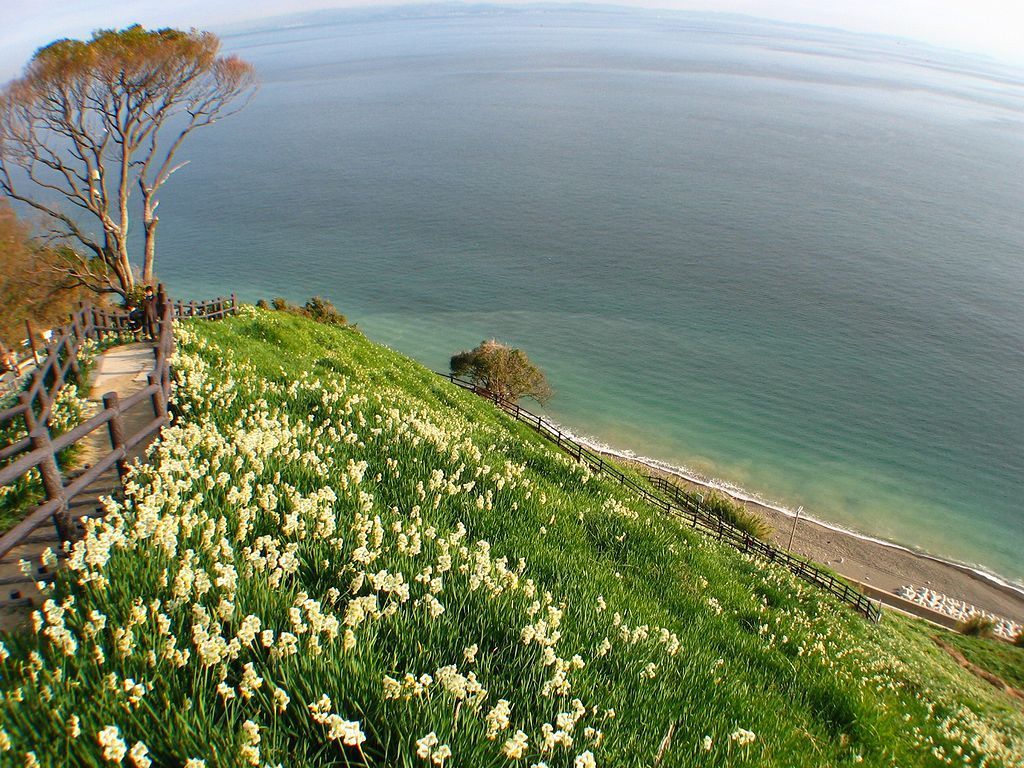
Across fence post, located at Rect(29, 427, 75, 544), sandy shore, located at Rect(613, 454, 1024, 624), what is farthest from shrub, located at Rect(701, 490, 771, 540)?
fence post, located at Rect(29, 427, 75, 544)

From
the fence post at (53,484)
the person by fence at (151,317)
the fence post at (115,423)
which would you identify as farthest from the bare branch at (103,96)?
the fence post at (53,484)

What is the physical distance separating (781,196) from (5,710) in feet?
372

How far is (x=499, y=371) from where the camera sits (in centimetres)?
3972

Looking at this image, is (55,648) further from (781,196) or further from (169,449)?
Result: (781,196)

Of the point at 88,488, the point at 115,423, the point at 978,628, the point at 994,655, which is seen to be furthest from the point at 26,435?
the point at 978,628

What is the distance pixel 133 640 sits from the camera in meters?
4.40

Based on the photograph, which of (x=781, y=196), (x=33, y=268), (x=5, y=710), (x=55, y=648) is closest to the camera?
(x=5, y=710)

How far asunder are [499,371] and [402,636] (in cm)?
3469

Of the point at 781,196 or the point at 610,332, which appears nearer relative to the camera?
the point at 610,332

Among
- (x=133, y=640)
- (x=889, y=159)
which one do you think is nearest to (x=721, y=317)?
(x=133, y=640)

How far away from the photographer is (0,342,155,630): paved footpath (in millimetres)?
5391

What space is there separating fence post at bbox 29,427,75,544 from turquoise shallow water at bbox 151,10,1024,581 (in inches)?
1538

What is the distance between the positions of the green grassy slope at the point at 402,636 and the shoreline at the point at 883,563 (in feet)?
79.1

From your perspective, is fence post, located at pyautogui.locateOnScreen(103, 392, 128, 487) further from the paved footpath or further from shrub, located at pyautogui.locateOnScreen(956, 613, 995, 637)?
shrub, located at pyautogui.locateOnScreen(956, 613, 995, 637)
